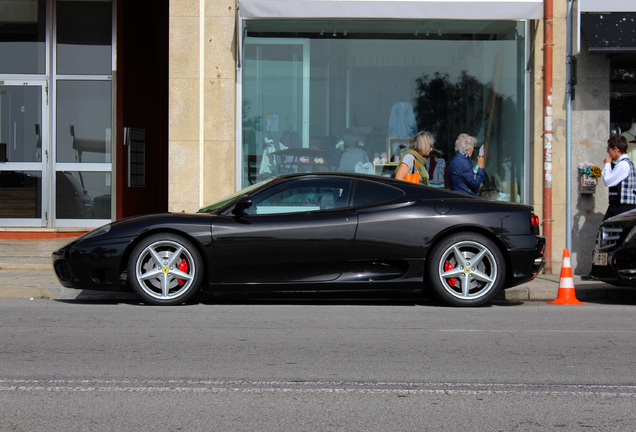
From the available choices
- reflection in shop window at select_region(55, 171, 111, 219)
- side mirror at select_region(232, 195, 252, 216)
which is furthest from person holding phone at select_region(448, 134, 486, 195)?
reflection in shop window at select_region(55, 171, 111, 219)

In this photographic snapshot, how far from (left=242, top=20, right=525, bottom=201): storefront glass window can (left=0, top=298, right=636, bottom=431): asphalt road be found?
16.4ft

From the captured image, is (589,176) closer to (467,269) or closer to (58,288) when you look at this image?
(467,269)

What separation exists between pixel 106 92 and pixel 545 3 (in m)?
7.38

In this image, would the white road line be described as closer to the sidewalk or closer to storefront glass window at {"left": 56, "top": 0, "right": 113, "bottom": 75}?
→ the sidewalk

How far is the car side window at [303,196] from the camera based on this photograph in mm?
8148

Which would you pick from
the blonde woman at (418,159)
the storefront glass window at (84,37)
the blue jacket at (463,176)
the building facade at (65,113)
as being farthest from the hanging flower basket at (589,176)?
the storefront glass window at (84,37)

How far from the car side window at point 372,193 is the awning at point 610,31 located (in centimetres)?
446

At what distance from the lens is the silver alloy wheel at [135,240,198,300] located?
7.85 meters

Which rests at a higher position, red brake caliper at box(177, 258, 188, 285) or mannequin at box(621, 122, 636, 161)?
mannequin at box(621, 122, 636, 161)

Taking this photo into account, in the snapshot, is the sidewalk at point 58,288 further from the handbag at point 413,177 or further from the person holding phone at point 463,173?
the handbag at point 413,177

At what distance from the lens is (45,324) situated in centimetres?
673

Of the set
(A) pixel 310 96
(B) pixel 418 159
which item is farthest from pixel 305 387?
(A) pixel 310 96

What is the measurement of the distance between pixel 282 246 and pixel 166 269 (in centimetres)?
115

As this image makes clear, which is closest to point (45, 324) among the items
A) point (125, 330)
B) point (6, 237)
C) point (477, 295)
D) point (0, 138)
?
point (125, 330)
